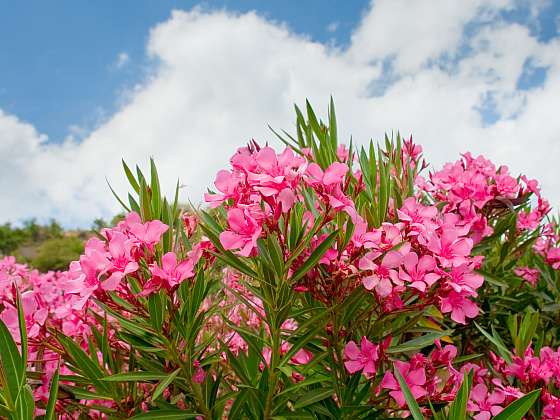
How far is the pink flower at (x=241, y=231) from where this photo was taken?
912 millimetres

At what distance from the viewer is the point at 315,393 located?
115cm

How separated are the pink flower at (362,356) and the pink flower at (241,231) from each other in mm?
362

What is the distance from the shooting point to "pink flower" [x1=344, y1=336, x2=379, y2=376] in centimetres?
110

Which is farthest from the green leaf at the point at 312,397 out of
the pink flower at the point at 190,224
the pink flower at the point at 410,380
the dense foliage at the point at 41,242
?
the dense foliage at the point at 41,242

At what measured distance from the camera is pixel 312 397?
45.0 inches

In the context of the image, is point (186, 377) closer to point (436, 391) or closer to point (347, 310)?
point (347, 310)

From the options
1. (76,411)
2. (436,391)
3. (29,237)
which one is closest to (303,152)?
(436,391)

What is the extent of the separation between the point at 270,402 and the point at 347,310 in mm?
283

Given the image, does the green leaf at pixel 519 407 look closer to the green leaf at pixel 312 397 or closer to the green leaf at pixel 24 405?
the green leaf at pixel 312 397

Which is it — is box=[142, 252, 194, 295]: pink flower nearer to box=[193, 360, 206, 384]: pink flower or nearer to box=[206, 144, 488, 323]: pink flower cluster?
box=[206, 144, 488, 323]: pink flower cluster

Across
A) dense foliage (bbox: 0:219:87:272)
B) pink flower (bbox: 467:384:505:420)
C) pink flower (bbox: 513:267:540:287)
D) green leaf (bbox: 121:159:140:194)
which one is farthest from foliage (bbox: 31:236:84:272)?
pink flower (bbox: 467:384:505:420)

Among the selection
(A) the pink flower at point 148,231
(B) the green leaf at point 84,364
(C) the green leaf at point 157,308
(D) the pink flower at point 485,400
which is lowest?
(D) the pink flower at point 485,400

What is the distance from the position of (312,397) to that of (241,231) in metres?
0.48

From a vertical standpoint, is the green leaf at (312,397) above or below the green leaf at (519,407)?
above
